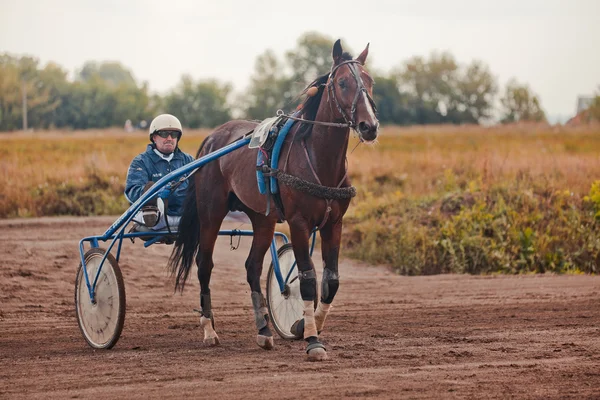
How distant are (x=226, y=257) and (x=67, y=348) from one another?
545 centimetres

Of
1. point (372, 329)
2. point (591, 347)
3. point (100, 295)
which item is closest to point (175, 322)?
point (100, 295)

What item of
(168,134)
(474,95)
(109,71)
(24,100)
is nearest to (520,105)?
(474,95)

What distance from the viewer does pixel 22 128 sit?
4075cm

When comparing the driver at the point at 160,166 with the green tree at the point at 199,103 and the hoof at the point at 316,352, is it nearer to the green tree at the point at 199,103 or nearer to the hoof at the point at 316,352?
the hoof at the point at 316,352

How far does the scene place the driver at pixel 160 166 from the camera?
7176 millimetres

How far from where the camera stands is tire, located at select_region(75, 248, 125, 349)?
21.8ft

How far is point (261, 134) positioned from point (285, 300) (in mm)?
1416

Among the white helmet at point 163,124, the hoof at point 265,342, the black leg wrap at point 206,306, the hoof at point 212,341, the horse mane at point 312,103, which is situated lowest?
the hoof at point 212,341

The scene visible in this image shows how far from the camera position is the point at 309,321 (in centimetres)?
611

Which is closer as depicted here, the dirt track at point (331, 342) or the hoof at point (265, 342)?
the dirt track at point (331, 342)

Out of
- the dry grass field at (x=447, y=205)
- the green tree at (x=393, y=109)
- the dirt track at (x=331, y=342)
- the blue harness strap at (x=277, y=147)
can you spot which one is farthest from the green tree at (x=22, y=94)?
the blue harness strap at (x=277, y=147)

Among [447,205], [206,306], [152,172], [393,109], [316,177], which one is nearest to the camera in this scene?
[316,177]

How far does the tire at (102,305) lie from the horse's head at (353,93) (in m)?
2.10

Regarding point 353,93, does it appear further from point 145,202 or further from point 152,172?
point 152,172
